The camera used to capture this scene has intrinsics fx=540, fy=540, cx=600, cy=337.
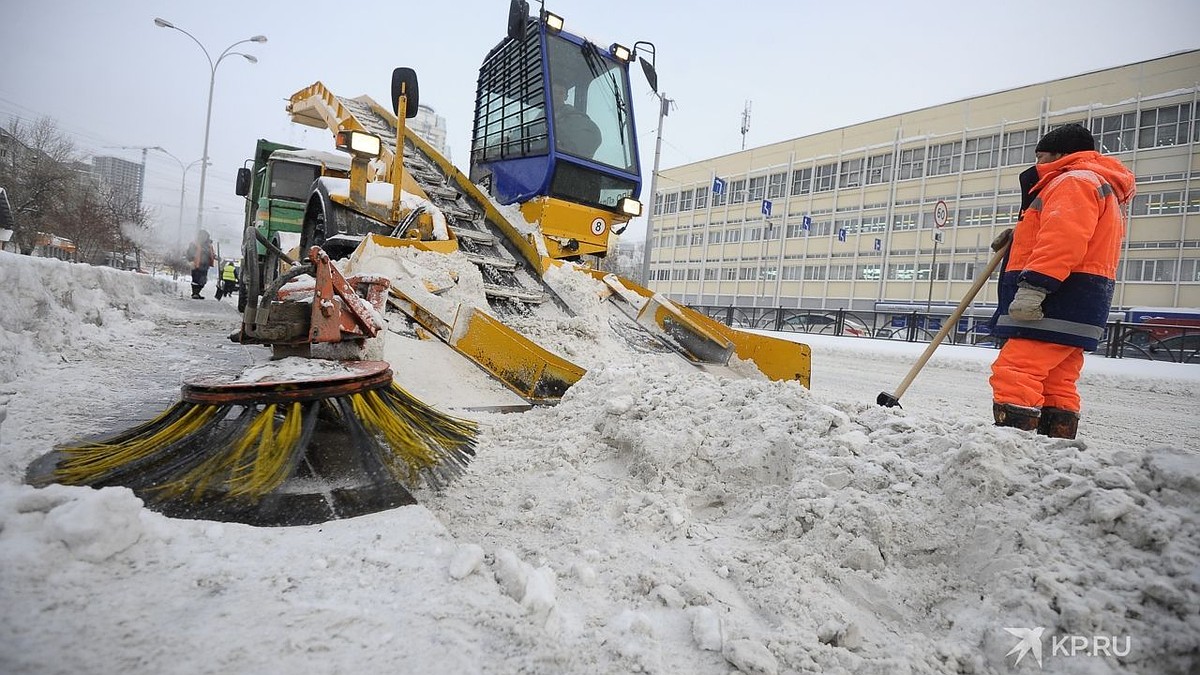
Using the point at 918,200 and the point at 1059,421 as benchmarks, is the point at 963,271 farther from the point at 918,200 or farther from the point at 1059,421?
the point at 1059,421

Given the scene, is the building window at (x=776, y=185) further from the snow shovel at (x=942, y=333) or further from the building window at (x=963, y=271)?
the snow shovel at (x=942, y=333)

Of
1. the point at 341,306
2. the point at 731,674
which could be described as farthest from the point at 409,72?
the point at 731,674

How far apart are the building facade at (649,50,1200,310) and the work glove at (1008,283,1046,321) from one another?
1690 centimetres

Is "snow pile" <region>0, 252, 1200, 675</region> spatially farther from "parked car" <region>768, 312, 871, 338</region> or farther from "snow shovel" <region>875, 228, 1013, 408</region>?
"parked car" <region>768, 312, 871, 338</region>

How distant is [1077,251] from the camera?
2600mm

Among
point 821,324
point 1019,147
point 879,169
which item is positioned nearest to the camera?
point 821,324

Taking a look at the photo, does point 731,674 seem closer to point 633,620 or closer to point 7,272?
point 633,620

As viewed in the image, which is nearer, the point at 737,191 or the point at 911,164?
the point at 911,164

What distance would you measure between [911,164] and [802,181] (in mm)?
6977

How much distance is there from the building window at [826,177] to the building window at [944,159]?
18.3 feet

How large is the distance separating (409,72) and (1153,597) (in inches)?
193

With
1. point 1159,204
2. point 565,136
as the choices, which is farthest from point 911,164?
point 565,136

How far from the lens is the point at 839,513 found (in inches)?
66.7

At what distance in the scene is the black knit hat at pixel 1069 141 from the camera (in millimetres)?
2877
